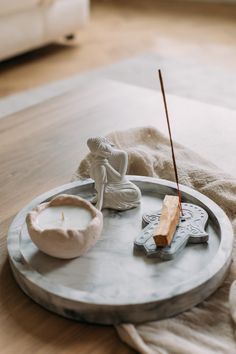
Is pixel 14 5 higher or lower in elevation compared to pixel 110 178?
lower

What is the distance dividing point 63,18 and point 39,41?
214 millimetres

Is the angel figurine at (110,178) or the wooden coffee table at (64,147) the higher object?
the angel figurine at (110,178)

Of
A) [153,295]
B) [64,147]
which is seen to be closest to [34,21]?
[64,147]

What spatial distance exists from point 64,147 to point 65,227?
51 cm

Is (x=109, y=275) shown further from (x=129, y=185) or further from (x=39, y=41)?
(x=39, y=41)

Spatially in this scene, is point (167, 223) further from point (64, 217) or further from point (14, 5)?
point (14, 5)

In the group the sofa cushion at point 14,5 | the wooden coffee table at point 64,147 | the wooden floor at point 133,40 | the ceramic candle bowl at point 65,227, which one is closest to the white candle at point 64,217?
the ceramic candle bowl at point 65,227

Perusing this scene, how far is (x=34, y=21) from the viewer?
8.79 ft

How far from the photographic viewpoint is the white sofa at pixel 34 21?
8.31ft


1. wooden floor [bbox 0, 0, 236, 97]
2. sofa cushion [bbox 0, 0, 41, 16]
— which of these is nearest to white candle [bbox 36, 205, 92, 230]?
wooden floor [bbox 0, 0, 236, 97]

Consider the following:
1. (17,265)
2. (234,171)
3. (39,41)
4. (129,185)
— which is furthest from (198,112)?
(39,41)

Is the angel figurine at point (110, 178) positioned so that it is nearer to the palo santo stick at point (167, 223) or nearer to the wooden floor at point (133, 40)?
the palo santo stick at point (167, 223)

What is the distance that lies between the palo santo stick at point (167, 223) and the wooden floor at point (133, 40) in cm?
170

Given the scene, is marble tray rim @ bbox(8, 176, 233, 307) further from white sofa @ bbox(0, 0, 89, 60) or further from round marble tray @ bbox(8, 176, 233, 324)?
white sofa @ bbox(0, 0, 89, 60)
